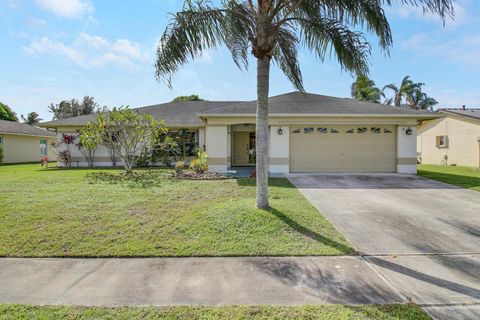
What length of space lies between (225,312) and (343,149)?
13.4 meters

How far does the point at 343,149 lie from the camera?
15133 mm

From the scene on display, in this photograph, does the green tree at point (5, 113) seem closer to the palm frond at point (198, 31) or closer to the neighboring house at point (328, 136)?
the neighboring house at point (328, 136)

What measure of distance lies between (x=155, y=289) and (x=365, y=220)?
5247 mm

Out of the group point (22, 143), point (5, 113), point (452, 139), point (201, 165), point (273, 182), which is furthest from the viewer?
point (5, 113)

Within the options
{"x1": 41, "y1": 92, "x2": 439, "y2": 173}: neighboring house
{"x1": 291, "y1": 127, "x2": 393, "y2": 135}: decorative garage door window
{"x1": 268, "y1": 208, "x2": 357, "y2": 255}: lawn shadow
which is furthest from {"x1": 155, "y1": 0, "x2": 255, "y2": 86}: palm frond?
{"x1": 291, "y1": 127, "x2": 393, "y2": 135}: decorative garage door window

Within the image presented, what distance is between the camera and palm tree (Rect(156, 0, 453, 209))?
634 centimetres

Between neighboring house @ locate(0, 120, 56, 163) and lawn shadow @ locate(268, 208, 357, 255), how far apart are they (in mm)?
23358

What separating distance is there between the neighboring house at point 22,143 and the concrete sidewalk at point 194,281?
22952 mm

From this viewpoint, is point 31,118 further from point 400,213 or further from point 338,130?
point 400,213

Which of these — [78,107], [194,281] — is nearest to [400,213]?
[194,281]

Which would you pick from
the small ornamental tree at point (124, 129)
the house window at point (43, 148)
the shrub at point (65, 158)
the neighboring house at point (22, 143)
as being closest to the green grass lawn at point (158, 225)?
the small ornamental tree at point (124, 129)

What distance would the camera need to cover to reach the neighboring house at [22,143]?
24.5m

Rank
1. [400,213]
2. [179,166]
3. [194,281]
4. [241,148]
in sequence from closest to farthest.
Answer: [194,281], [400,213], [179,166], [241,148]

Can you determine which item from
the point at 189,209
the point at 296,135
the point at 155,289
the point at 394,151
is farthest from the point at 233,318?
the point at 394,151
